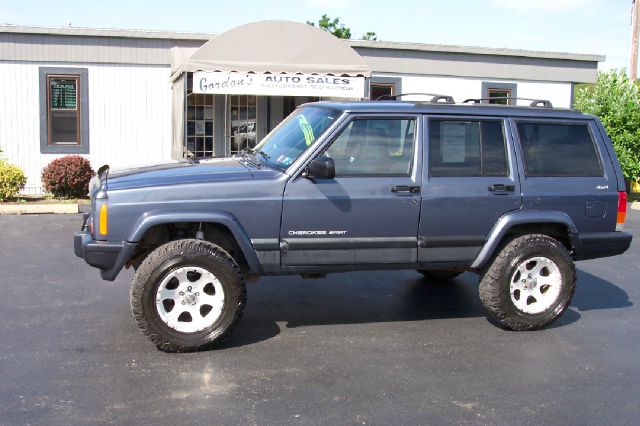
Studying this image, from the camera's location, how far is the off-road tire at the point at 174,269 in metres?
5.14

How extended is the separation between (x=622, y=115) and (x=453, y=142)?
11.9 m

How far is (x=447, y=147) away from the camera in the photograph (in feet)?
19.2

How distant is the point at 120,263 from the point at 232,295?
88 cm

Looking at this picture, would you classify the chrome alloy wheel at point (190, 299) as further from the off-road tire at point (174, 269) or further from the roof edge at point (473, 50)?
the roof edge at point (473, 50)

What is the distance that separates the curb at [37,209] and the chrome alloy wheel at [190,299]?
26.3ft

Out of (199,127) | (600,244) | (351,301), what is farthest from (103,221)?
(199,127)

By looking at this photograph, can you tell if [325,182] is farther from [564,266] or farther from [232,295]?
[564,266]

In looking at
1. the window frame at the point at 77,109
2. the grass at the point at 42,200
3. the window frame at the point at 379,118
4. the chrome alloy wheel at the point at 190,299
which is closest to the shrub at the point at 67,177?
the grass at the point at 42,200

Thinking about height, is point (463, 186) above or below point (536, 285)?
above

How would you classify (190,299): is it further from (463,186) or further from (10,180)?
(10,180)

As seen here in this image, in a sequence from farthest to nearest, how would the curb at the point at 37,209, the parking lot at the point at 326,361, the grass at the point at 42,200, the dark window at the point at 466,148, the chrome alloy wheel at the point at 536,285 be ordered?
the grass at the point at 42,200 < the curb at the point at 37,209 < the chrome alloy wheel at the point at 536,285 < the dark window at the point at 466,148 < the parking lot at the point at 326,361

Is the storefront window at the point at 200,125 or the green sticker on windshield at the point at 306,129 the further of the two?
the storefront window at the point at 200,125

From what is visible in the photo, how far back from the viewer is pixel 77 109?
15.3 m

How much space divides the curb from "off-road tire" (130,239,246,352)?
8.02 metres
